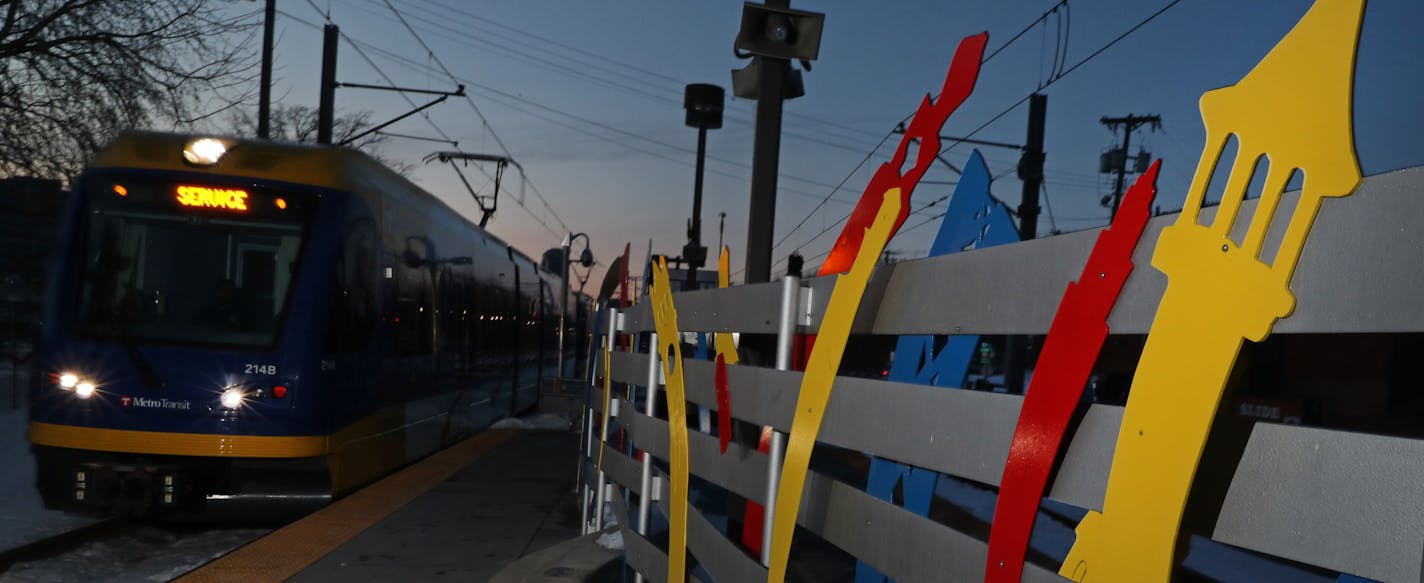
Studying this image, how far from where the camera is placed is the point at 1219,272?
5.13 feet

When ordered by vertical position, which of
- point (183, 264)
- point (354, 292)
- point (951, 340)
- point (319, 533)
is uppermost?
point (183, 264)

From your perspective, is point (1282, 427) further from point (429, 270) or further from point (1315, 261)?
point (429, 270)

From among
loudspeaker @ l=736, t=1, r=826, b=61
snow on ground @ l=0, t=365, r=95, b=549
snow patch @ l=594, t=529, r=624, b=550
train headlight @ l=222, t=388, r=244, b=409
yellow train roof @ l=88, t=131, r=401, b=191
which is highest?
loudspeaker @ l=736, t=1, r=826, b=61

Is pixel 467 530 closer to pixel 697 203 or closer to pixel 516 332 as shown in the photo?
pixel 516 332

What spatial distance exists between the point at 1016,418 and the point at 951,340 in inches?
62.3

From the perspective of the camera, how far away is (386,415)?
1145 centimetres

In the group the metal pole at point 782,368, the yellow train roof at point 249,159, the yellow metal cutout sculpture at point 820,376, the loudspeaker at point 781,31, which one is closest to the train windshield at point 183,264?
the yellow train roof at point 249,159

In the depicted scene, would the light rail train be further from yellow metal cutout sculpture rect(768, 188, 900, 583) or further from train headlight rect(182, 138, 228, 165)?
yellow metal cutout sculpture rect(768, 188, 900, 583)

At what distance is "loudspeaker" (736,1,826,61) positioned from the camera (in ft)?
24.8

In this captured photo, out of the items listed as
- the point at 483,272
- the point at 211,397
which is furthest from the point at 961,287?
the point at 483,272

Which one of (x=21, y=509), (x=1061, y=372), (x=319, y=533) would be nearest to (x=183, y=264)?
(x=21, y=509)

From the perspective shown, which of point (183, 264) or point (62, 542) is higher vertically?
point (183, 264)

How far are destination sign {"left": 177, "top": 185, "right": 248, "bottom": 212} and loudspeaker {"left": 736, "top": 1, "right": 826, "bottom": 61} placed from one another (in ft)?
14.3

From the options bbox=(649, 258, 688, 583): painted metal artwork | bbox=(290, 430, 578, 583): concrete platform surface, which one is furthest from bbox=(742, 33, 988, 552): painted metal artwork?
bbox=(290, 430, 578, 583): concrete platform surface
